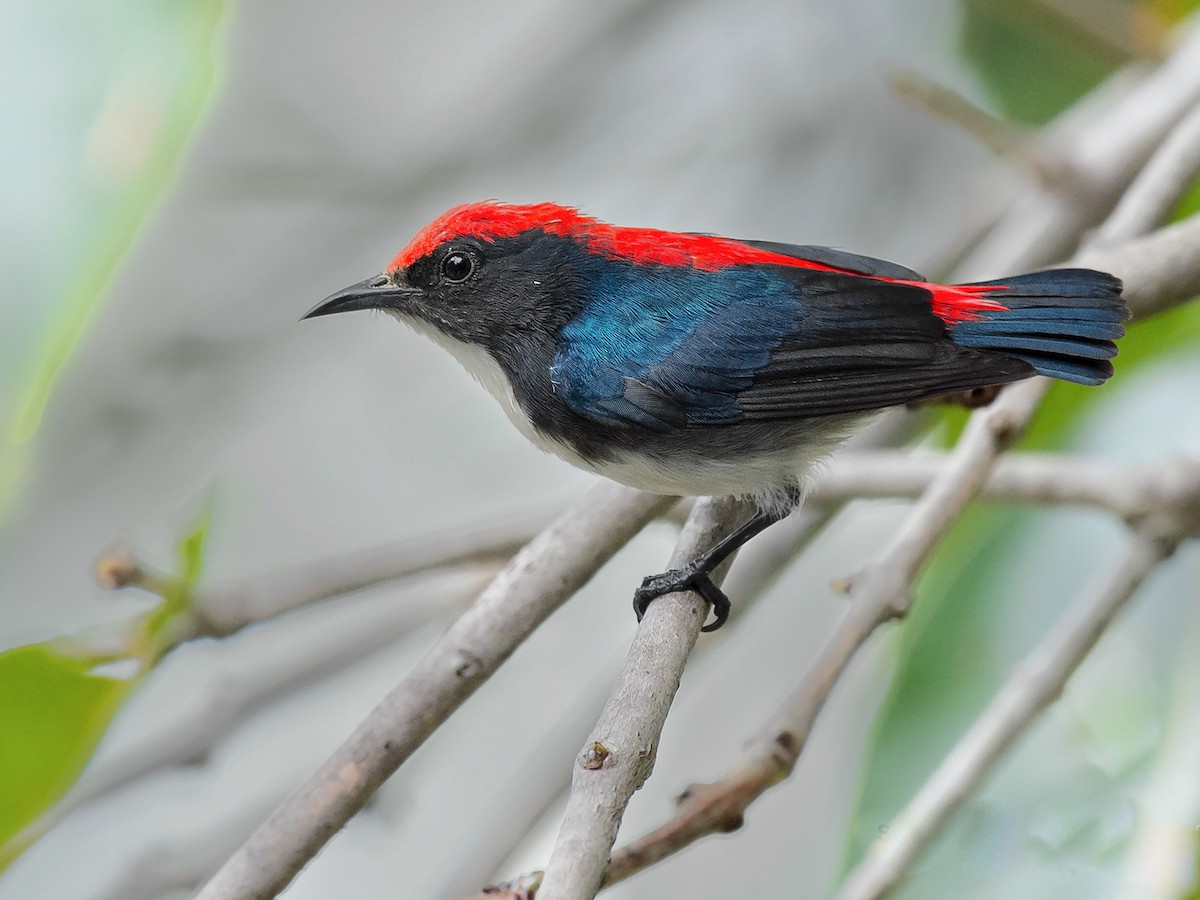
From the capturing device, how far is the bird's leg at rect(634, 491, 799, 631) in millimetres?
2217

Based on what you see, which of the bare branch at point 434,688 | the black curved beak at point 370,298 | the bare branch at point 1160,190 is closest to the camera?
the bare branch at point 434,688

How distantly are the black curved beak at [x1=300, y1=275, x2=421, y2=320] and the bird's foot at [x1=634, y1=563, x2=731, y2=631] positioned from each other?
0.75 meters

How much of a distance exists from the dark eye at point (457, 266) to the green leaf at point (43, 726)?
100 centimetres

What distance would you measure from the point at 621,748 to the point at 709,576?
2.41ft

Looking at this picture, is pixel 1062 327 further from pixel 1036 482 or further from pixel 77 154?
pixel 77 154

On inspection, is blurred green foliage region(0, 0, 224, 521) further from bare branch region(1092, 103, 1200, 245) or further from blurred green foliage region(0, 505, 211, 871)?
bare branch region(1092, 103, 1200, 245)

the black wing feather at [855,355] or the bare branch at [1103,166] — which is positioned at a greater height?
the bare branch at [1103,166]

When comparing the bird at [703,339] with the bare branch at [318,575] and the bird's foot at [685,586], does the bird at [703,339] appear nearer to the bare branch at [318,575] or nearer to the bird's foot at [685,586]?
the bird's foot at [685,586]

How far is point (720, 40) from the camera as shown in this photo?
4691mm

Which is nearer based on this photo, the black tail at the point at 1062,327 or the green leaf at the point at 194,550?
the green leaf at the point at 194,550

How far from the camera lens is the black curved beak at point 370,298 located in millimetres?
2473

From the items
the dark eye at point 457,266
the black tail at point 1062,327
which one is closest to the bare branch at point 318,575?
the dark eye at point 457,266

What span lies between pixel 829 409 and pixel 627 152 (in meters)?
2.39

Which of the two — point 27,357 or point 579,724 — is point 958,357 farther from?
point 27,357
